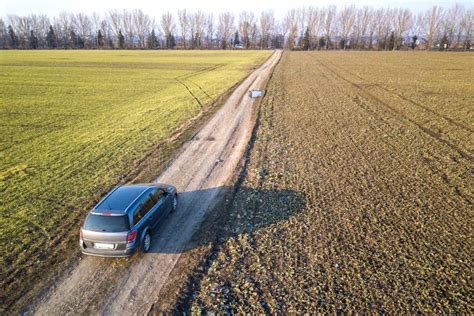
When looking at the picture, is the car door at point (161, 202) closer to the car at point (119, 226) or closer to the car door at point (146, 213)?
the car door at point (146, 213)

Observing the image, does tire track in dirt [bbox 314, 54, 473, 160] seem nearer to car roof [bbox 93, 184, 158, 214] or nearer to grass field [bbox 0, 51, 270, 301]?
grass field [bbox 0, 51, 270, 301]

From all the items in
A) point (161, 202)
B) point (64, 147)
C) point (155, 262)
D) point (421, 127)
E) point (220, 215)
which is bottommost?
point (155, 262)

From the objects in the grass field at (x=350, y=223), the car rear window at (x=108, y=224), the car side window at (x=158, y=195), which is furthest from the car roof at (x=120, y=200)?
the grass field at (x=350, y=223)

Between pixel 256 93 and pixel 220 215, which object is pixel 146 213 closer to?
pixel 220 215

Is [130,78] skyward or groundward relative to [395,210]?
skyward

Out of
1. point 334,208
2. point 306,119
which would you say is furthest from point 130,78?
point 334,208

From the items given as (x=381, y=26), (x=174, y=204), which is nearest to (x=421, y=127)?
(x=174, y=204)

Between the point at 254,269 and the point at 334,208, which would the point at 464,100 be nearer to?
the point at 334,208
